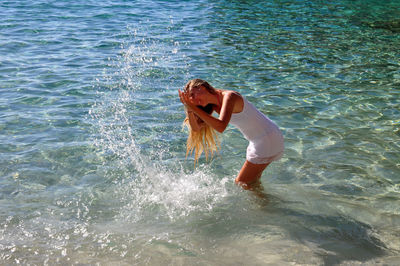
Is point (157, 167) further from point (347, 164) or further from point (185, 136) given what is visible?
point (347, 164)

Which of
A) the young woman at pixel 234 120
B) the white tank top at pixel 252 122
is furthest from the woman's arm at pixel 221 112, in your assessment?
the white tank top at pixel 252 122

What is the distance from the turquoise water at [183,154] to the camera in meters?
4.32

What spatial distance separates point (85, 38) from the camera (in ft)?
43.0

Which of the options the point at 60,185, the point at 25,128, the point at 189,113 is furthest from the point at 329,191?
the point at 25,128

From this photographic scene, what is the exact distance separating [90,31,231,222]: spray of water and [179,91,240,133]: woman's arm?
124cm

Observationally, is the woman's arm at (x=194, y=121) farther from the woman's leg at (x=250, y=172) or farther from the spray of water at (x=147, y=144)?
the spray of water at (x=147, y=144)

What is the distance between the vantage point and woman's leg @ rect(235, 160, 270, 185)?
4938 mm

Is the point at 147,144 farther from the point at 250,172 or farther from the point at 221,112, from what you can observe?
the point at 221,112

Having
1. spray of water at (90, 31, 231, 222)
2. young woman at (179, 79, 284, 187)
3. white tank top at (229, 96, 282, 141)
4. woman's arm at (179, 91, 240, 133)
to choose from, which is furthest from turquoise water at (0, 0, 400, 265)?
woman's arm at (179, 91, 240, 133)

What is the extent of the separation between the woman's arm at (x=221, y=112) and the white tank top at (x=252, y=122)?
258 mm

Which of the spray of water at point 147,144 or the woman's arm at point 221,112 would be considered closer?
the woman's arm at point 221,112

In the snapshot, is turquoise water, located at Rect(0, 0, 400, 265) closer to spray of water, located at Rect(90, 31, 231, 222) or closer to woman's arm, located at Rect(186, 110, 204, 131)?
spray of water, located at Rect(90, 31, 231, 222)

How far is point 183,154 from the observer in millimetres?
6562

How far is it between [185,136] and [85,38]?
291 inches
